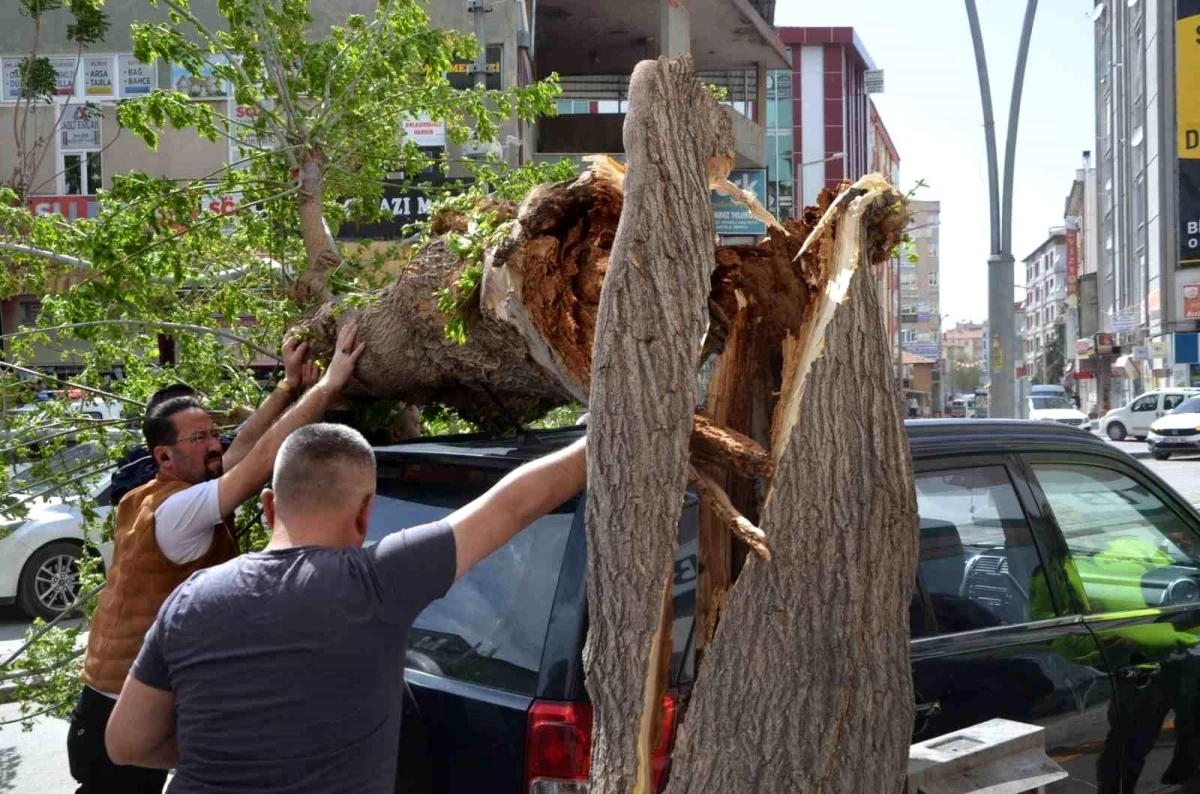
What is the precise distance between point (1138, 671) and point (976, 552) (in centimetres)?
62

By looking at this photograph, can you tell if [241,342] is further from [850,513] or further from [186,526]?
[850,513]

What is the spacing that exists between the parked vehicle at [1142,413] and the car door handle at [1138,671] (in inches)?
1335

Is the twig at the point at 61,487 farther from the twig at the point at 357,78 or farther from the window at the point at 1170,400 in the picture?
the window at the point at 1170,400

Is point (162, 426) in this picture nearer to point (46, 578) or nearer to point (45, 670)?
point (45, 670)

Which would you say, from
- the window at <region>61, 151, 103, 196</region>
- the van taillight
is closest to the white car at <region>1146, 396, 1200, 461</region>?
the window at <region>61, 151, 103, 196</region>

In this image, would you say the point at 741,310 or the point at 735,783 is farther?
the point at 741,310

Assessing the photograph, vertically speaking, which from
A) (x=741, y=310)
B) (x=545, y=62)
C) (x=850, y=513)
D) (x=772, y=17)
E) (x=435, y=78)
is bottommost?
(x=850, y=513)

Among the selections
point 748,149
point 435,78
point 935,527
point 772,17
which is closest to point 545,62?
point 748,149

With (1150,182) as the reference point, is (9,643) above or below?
below

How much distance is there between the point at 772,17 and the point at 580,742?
3372cm

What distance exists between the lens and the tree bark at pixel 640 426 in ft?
7.37

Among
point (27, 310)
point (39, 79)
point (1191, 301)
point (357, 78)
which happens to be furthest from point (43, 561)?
point (1191, 301)

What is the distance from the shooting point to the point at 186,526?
3.31 m

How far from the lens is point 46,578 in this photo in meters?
10.9
